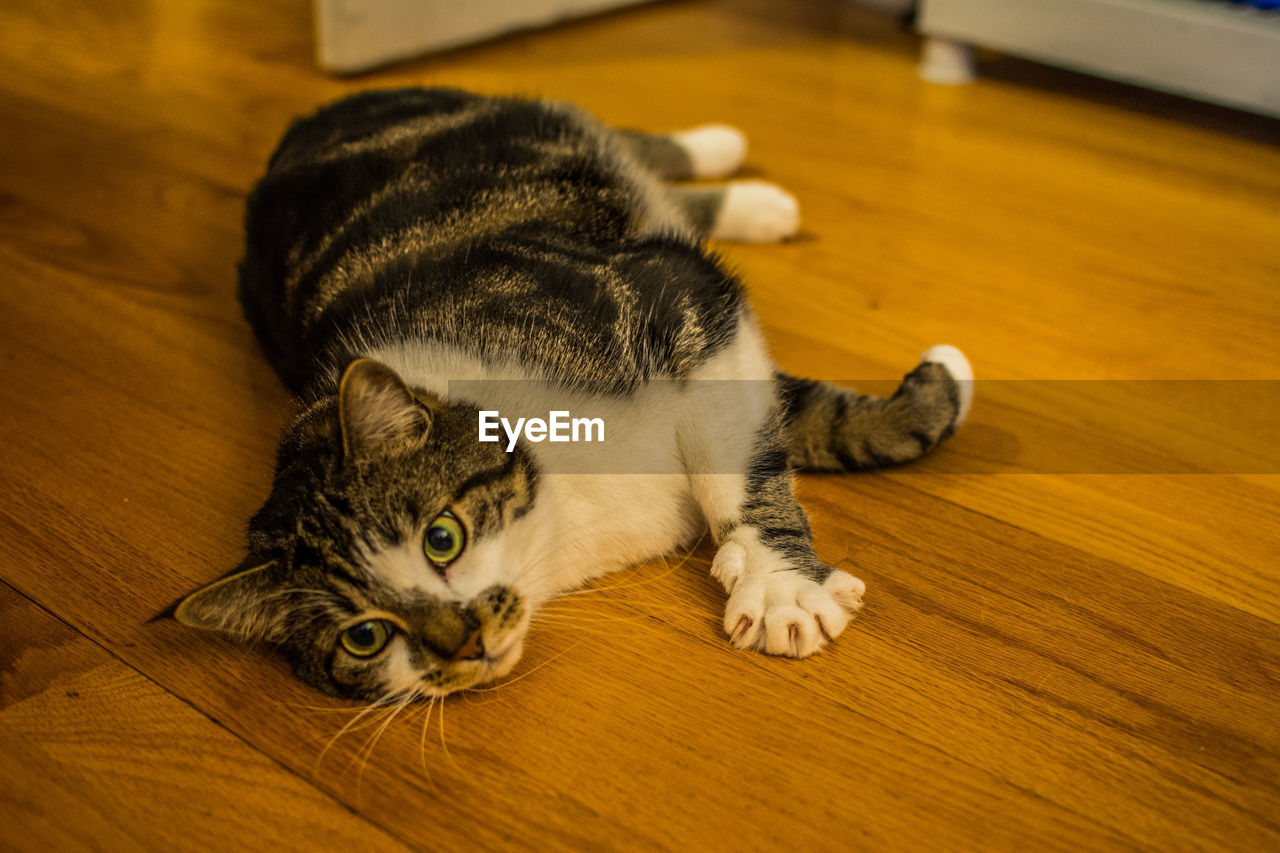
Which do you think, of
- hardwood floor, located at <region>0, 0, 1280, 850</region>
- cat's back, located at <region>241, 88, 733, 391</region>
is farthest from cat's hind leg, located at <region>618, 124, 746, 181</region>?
cat's back, located at <region>241, 88, 733, 391</region>

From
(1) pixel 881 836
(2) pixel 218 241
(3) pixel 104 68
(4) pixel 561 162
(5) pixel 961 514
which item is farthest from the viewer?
(3) pixel 104 68

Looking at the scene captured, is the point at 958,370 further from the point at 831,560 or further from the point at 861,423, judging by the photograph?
the point at 831,560

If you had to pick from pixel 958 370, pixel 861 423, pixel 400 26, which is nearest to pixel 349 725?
pixel 861 423

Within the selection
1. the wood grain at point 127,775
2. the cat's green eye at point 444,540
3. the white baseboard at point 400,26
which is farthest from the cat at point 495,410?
the white baseboard at point 400,26

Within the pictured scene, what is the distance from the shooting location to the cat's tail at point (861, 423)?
143 centimetres

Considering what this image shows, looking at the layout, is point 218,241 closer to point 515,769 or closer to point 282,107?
point 282,107

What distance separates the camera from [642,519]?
4.17 ft

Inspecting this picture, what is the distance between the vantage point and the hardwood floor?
1017mm

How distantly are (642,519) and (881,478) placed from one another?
38 centimetres

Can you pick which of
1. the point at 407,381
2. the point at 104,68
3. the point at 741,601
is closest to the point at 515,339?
the point at 407,381

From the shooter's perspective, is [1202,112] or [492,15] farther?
[492,15]

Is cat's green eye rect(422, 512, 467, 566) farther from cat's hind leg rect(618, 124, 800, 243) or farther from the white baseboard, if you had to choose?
the white baseboard

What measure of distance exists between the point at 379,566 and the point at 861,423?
705 millimetres

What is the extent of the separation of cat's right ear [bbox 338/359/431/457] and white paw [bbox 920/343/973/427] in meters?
0.77
